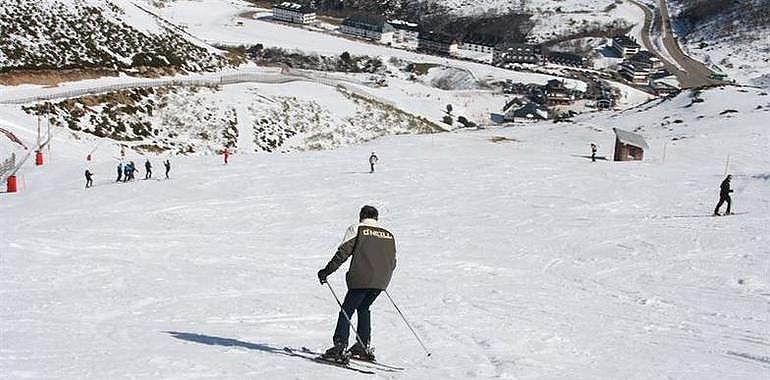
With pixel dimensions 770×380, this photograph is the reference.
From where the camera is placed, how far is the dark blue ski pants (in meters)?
8.38

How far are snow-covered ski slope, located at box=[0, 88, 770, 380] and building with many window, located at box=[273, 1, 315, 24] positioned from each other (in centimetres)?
11110

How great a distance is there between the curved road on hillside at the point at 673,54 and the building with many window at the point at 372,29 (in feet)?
155

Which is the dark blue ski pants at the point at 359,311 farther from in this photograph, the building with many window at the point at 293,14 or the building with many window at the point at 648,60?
the building with many window at the point at 293,14

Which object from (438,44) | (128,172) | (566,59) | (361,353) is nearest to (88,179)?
(128,172)

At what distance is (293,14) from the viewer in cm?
14725

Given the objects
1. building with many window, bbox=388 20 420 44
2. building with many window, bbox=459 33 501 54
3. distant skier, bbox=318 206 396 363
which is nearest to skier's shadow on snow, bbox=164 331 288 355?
distant skier, bbox=318 206 396 363

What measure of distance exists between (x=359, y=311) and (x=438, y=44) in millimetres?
130795

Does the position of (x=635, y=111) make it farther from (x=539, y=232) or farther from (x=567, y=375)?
(x=567, y=375)

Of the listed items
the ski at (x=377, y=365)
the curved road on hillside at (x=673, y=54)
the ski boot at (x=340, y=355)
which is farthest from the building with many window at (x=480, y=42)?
the ski boot at (x=340, y=355)

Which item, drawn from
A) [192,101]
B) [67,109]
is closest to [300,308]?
[67,109]

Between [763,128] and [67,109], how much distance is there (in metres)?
47.1

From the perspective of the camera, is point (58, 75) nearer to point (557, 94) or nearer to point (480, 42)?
point (557, 94)

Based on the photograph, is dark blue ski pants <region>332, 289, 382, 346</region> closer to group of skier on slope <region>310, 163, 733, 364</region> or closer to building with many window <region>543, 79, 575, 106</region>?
group of skier on slope <region>310, 163, 733, 364</region>

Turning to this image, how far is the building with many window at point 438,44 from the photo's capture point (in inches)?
5281
